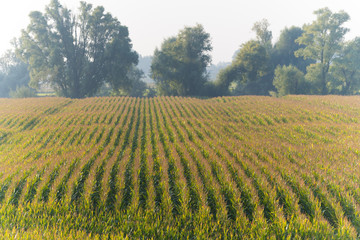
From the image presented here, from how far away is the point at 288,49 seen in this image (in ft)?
192

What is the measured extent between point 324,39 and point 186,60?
→ 29218 millimetres

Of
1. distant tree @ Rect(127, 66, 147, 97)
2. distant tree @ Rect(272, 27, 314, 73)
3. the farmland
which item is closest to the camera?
the farmland

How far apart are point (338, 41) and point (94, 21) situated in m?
51.5

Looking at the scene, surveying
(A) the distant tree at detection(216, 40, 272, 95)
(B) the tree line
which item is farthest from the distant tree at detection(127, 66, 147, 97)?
(A) the distant tree at detection(216, 40, 272, 95)

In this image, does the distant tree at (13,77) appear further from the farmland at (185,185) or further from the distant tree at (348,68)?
the distant tree at (348,68)

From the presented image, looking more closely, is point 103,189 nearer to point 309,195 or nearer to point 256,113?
point 309,195

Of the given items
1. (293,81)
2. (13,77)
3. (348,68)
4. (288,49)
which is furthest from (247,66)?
(13,77)

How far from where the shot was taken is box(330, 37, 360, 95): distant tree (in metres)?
38.4

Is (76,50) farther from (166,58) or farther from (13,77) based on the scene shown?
(13,77)

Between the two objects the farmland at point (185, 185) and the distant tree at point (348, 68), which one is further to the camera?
the distant tree at point (348, 68)

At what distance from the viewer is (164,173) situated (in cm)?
727

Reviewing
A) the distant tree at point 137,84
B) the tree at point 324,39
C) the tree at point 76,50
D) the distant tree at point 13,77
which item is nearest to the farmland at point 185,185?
the tree at point 76,50

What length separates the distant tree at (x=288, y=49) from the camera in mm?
57406

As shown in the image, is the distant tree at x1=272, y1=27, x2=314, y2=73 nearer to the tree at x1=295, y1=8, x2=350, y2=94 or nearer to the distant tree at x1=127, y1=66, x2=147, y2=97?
the tree at x1=295, y1=8, x2=350, y2=94
